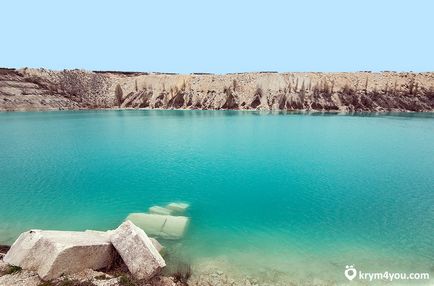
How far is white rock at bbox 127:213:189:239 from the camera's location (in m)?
15.0

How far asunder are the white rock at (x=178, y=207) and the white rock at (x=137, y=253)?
654 centimetres

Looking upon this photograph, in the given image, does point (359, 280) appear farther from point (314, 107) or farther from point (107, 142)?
point (314, 107)

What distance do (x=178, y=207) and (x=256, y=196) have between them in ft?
17.5

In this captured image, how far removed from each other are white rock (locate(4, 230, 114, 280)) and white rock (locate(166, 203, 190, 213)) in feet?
21.0

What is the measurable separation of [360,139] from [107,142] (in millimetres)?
33994

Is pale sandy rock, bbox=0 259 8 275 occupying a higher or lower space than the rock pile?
lower

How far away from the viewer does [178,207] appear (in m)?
18.3

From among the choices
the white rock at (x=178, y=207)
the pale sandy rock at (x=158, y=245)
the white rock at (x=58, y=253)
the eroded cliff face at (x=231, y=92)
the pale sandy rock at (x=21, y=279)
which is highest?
the eroded cliff face at (x=231, y=92)

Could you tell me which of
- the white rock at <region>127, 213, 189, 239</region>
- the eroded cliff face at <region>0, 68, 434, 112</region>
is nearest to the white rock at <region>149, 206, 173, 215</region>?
the white rock at <region>127, 213, 189, 239</region>

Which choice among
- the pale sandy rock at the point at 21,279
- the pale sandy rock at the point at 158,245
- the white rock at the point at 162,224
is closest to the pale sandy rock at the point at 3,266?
the pale sandy rock at the point at 21,279

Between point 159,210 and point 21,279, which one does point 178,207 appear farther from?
point 21,279

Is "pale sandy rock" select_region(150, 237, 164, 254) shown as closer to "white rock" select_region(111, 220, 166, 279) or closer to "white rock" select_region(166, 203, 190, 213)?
"white rock" select_region(111, 220, 166, 279)

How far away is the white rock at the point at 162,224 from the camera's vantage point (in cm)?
1496

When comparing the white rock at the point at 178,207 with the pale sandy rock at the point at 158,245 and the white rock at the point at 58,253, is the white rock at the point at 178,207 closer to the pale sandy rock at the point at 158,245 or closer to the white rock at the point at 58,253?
the pale sandy rock at the point at 158,245
